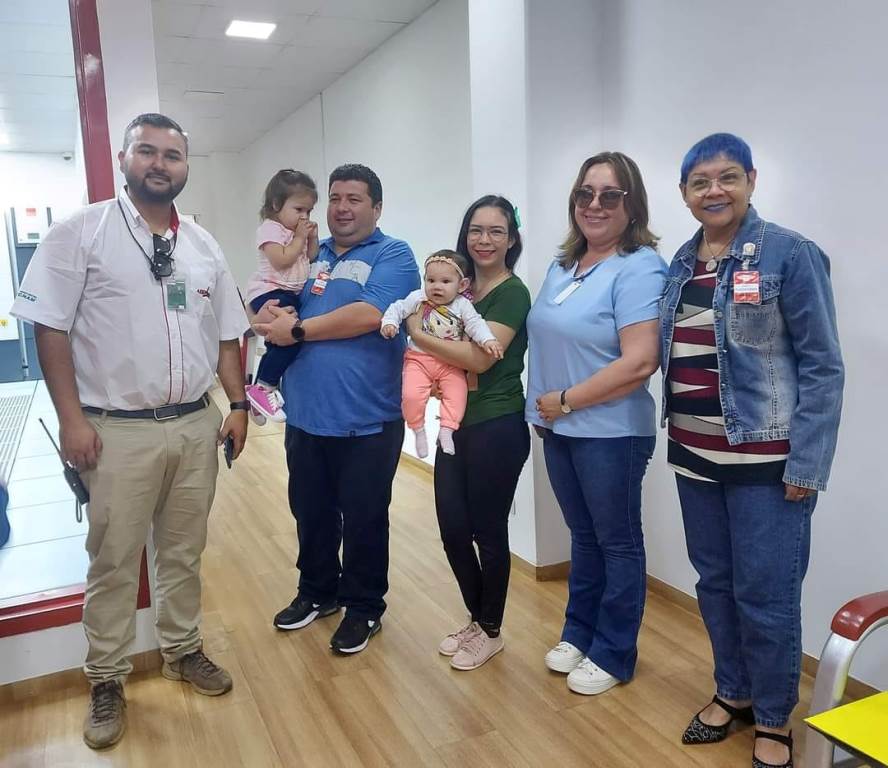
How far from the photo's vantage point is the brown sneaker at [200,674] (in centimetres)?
243

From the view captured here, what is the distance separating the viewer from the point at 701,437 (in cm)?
194

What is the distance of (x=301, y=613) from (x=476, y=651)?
746mm

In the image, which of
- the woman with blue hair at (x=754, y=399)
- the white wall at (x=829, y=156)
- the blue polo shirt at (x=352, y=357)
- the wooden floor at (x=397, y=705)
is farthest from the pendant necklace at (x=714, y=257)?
the wooden floor at (x=397, y=705)

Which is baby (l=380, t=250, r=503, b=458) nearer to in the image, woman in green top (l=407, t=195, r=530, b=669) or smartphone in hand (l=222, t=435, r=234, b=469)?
woman in green top (l=407, t=195, r=530, b=669)

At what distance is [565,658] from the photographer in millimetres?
2473

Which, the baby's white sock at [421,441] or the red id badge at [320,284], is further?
the red id badge at [320,284]

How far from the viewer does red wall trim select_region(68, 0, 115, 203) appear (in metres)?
2.41

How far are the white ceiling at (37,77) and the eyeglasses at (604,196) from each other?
Answer: 173 cm

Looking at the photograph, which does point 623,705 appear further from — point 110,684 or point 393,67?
point 393,67

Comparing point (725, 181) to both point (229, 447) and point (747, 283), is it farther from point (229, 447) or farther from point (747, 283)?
point (229, 447)

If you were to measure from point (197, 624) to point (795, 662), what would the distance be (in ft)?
6.07

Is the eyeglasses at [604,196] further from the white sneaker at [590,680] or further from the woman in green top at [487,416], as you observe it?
the white sneaker at [590,680]

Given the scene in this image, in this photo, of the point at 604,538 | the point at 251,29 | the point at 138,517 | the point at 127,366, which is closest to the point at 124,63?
the point at 127,366

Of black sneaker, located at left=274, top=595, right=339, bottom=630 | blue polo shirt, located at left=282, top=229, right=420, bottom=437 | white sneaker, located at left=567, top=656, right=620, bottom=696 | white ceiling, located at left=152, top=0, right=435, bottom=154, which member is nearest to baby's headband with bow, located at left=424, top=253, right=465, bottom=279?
blue polo shirt, located at left=282, top=229, right=420, bottom=437
